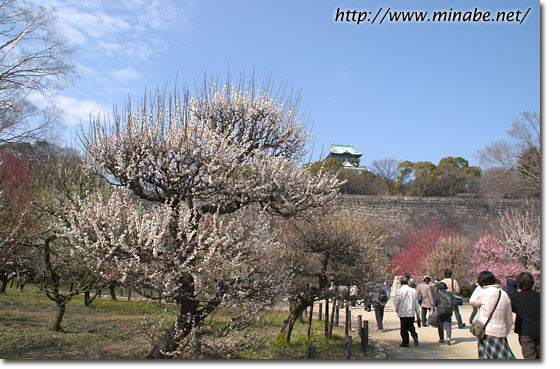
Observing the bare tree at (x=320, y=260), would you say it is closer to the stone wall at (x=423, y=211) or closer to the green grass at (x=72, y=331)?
the green grass at (x=72, y=331)

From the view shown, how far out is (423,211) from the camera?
→ 2352 centimetres

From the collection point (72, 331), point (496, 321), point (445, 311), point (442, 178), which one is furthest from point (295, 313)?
point (442, 178)

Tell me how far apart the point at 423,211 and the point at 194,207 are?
66.9 feet

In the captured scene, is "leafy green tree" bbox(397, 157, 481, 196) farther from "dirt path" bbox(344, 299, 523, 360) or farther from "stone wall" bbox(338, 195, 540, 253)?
"dirt path" bbox(344, 299, 523, 360)

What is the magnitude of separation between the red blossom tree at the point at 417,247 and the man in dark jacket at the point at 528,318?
462 inches

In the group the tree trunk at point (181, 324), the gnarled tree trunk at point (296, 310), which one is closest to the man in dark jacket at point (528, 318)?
the tree trunk at point (181, 324)

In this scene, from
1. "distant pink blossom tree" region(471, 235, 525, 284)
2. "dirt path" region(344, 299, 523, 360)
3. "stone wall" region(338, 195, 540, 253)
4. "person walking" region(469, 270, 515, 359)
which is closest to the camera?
"person walking" region(469, 270, 515, 359)

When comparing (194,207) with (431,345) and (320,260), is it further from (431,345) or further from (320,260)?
(431,345)

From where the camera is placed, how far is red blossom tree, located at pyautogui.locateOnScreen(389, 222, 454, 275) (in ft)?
56.3

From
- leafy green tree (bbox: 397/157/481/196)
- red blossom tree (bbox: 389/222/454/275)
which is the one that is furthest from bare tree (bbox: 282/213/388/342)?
leafy green tree (bbox: 397/157/481/196)

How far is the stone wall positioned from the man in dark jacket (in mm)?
17764

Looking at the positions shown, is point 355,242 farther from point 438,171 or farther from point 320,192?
point 438,171

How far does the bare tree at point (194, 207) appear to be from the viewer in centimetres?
473

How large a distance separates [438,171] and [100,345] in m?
31.2
